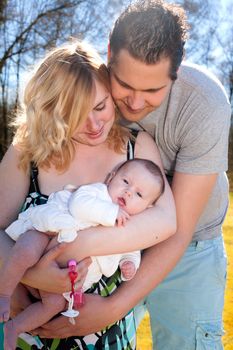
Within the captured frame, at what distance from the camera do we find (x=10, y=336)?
64.2 inches

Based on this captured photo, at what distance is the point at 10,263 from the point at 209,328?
1045mm

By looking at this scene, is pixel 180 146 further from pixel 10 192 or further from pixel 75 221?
pixel 10 192

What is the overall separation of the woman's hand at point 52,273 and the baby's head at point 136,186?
0.25 meters

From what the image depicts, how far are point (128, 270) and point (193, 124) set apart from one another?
61 cm

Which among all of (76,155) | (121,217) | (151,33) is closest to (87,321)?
(121,217)

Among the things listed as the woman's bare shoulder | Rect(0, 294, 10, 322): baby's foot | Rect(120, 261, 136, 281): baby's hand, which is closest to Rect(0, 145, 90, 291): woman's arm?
the woman's bare shoulder

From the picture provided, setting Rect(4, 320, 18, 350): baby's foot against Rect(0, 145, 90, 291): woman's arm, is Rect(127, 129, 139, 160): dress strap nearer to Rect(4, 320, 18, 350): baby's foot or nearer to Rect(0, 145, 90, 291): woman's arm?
Rect(0, 145, 90, 291): woman's arm

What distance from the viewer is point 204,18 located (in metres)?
11.2

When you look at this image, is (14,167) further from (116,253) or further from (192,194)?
(192,194)

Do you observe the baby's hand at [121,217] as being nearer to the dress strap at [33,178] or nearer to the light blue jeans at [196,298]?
the dress strap at [33,178]

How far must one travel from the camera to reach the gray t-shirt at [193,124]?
1.92 metres

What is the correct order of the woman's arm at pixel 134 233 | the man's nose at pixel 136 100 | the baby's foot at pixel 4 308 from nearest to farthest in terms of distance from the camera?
the baby's foot at pixel 4 308, the woman's arm at pixel 134 233, the man's nose at pixel 136 100

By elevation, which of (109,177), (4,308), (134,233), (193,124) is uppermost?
(193,124)

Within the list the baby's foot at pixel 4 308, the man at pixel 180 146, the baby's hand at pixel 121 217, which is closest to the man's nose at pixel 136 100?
the man at pixel 180 146
